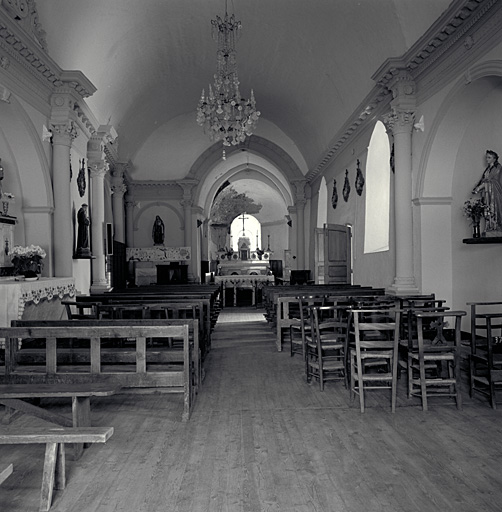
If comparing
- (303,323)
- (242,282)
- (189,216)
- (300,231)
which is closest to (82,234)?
(303,323)

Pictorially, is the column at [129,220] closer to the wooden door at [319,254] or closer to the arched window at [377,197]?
the wooden door at [319,254]

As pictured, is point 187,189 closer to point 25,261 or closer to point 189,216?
point 189,216

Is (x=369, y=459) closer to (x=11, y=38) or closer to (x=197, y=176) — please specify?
(x=11, y=38)

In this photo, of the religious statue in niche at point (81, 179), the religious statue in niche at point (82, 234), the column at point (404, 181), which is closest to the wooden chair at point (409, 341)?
the column at point (404, 181)

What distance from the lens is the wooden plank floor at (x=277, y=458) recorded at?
9.58 feet

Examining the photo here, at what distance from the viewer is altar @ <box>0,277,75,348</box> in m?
6.20

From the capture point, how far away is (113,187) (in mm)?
16312

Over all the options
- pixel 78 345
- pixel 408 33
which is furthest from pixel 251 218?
pixel 78 345

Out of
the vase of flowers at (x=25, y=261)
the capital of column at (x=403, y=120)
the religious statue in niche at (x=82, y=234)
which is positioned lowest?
the vase of flowers at (x=25, y=261)

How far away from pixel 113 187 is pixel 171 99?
3.10 metres

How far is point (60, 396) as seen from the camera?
343 centimetres

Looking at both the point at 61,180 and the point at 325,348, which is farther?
the point at 61,180

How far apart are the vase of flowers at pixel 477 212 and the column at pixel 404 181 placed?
1.03 m

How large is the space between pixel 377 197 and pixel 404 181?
2.89 metres
